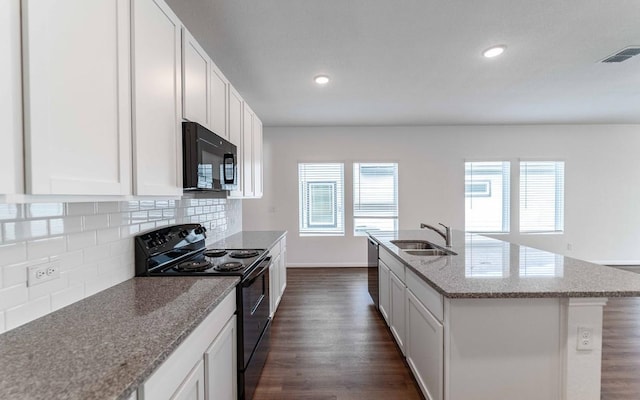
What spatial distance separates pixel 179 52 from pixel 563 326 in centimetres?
253

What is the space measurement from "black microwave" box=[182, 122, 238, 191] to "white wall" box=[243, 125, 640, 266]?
10.6 feet

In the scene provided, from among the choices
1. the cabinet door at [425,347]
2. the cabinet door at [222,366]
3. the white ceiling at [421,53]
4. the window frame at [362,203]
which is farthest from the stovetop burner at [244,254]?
the window frame at [362,203]

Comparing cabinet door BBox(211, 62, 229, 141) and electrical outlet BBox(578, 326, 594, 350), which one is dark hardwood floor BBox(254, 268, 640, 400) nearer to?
electrical outlet BBox(578, 326, 594, 350)

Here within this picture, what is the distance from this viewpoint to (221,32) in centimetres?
227

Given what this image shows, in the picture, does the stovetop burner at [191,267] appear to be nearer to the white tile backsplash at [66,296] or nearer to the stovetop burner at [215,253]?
the stovetop burner at [215,253]

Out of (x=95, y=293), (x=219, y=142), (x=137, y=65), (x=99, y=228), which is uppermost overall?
(x=137, y=65)

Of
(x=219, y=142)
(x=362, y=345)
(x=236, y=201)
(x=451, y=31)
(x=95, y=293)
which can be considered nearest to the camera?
(x=95, y=293)

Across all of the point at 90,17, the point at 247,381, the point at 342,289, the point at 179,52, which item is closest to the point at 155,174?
the point at 90,17

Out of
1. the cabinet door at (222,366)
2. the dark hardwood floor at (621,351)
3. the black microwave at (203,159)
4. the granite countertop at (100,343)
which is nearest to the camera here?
the granite countertop at (100,343)

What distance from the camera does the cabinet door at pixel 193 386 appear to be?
3.34 feet

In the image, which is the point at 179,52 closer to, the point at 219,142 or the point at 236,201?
the point at 219,142

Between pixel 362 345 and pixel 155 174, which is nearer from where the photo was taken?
pixel 155 174

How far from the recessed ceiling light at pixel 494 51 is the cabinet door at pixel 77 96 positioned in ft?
9.10

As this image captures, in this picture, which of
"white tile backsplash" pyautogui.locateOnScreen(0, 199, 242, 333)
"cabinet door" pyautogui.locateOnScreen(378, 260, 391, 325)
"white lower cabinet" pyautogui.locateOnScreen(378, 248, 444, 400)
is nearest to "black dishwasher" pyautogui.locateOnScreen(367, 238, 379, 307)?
"cabinet door" pyautogui.locateOnScreen(378, 260, 391, 325)
